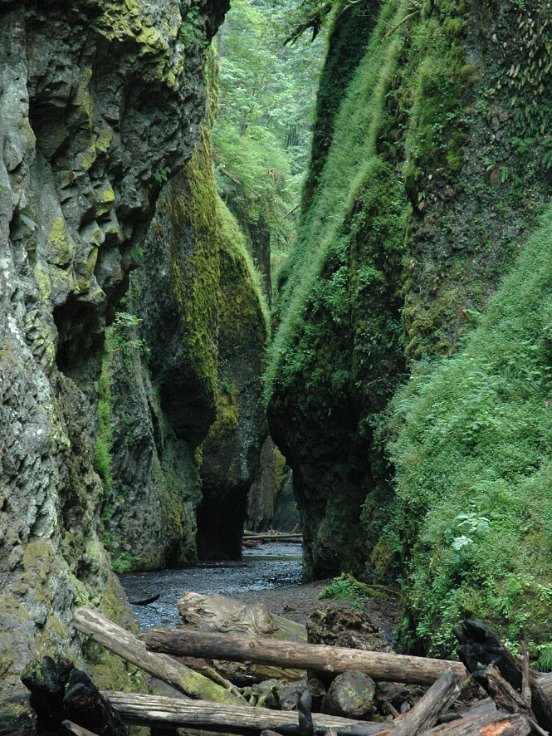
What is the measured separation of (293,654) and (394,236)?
10.8 m

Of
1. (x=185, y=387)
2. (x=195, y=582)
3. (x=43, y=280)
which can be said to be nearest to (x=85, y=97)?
(x=43, y=280)

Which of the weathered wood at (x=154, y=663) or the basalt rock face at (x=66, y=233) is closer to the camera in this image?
the weathered wood at (x=154, y=663)

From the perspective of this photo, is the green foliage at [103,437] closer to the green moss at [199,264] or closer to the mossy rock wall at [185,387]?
the mossy rock wall at [185,387]

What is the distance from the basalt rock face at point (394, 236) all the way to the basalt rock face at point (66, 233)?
4155 mm

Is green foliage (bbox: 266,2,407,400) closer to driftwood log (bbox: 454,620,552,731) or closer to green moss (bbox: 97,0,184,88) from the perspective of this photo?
green moss (bbox: 97,0,184,88)

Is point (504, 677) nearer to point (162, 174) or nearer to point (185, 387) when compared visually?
point (162, 174)

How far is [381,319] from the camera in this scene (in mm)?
15625

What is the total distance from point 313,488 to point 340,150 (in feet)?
29.3

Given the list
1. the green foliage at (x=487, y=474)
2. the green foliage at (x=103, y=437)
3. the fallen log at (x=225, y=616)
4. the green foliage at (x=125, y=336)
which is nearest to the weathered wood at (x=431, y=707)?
the green foliage at (x=487, y=474)

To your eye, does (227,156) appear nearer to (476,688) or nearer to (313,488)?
(313,488)

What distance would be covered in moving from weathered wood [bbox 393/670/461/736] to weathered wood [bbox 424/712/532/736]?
12 centimetres

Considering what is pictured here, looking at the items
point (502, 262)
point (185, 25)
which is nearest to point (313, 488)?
point (502, 262)

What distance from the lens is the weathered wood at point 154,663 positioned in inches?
229

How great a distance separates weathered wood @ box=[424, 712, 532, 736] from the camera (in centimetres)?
435
